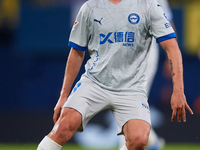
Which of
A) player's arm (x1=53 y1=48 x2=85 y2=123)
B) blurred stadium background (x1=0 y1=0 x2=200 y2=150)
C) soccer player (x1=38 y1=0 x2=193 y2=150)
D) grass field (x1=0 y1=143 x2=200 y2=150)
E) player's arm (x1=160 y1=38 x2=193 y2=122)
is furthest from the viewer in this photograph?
blurred stadium background (x1=0 y1=0 x2=200 y2=150)

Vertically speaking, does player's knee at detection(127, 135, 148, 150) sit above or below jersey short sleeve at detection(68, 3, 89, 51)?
below

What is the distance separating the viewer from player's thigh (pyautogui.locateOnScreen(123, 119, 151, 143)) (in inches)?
166

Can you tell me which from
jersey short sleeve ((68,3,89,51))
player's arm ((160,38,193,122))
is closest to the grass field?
jersey short sleeve ((68,3,89,51))

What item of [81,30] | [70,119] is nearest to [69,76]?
[81,30]

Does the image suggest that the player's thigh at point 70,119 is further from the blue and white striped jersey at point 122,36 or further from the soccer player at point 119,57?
the blue and white striped jersey at point 122,36

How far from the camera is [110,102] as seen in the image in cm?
449

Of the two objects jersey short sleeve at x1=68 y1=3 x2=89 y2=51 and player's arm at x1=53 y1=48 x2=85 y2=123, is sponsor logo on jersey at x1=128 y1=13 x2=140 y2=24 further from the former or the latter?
player's arm at x1=53 y1=48 x2=85 y2=123

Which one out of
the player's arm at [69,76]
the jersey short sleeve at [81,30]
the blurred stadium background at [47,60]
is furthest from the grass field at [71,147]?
the jersey short sleeve at [81,30]

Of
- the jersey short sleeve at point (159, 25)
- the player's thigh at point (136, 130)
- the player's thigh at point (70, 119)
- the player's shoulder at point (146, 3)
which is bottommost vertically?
the player's thigh at point (136, 130)

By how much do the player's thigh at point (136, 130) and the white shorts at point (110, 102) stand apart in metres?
0.04

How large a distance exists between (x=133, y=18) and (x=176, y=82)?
0.66 metres

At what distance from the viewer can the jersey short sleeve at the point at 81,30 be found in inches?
180

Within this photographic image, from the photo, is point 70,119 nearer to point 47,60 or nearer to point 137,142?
point 137,142

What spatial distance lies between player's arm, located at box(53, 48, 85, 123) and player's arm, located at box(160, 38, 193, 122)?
0.77 metres
